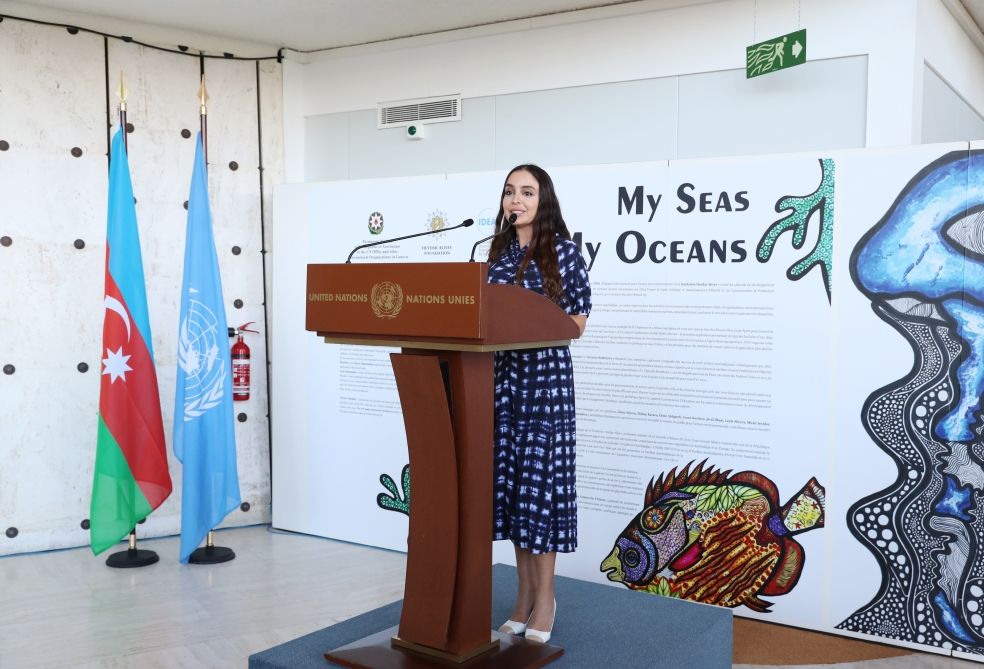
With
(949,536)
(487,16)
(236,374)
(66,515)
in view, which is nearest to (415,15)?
(487,16)

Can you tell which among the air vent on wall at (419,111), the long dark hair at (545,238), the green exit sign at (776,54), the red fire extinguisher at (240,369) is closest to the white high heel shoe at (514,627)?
the long dark hair at (545,238)

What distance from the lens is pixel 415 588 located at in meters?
2.51

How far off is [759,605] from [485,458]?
1.93 metres

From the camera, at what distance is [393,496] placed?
15.9ft

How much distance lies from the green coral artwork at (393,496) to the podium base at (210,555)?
803mm

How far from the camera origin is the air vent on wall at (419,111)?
5.28 m

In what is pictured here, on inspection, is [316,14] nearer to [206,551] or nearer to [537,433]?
[206,551]

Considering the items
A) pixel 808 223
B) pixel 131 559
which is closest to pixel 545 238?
pixel 808 223

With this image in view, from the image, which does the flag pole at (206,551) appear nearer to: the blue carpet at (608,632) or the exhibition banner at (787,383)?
the exhibition banner at (787,383)

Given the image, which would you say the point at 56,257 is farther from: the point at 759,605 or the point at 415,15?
the point at 759,605

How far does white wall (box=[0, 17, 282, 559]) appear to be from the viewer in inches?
186

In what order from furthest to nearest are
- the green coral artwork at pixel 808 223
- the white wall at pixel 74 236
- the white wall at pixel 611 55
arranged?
the white wall at pixel 74 236
the white wall at pixel 611 55
the green coral artwork at pixel 808 223

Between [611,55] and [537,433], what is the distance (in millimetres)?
2762

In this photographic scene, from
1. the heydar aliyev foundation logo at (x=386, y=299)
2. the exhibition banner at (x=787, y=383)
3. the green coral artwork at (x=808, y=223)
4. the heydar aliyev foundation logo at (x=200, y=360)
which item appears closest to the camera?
the heydar aliyev foundation logo at (x=386, y=299)
